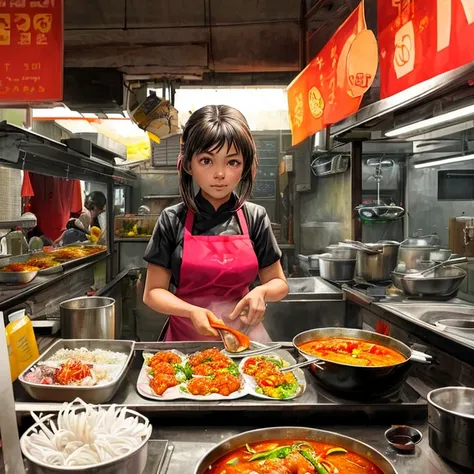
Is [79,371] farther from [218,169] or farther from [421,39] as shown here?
[421,39]

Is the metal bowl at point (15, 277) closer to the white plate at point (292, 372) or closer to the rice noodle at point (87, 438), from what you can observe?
the white plate at point (292, 372)

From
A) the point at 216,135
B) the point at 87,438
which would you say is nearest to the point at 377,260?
the point at 216,135

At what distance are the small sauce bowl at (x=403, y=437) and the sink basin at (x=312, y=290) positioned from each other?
227cm

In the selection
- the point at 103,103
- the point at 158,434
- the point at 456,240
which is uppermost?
the point at 103,103

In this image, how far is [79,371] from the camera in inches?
63.4

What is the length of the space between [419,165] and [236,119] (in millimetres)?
5639

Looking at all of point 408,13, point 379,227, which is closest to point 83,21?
point 408,13

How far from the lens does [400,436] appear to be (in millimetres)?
1342

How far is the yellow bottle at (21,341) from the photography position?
1.76 metres

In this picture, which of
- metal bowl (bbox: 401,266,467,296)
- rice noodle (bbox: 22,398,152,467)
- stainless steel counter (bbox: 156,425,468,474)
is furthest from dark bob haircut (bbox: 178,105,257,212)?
metal bowl (bbox: 401,266,467,296)

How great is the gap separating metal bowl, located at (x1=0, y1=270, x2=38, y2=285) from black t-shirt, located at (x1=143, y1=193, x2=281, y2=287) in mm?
Result: 1831

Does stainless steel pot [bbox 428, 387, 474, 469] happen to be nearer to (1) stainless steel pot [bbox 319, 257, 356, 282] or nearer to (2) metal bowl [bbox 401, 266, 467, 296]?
(2) metal bowl [bbox 401, 266, 467, 296]

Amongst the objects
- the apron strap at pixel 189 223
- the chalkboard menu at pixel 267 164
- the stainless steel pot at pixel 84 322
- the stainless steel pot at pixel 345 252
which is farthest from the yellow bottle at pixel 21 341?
the chalkboard menu at pixel 267 164

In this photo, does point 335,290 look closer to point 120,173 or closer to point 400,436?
point 400,436
